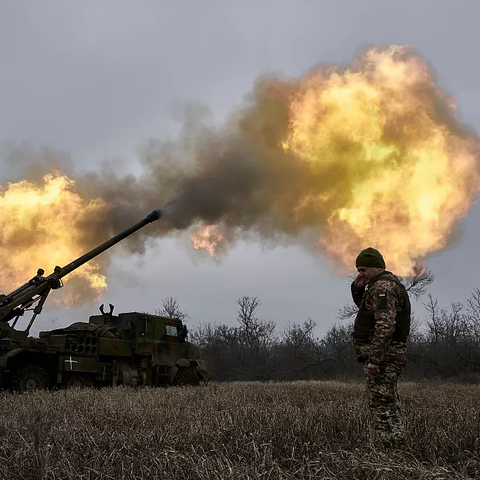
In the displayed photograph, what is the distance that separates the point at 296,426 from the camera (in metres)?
4.49

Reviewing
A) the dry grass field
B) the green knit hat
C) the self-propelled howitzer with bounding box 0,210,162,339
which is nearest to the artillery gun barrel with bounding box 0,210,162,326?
the self-propelled howitzer with bounding box 0,210,162,339

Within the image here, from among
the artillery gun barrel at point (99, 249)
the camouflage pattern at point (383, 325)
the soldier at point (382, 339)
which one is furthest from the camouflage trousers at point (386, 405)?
the artillery gun barrel at point (99, 249)

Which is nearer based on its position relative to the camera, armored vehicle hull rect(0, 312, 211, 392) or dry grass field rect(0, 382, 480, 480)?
dry grass field rect(0, 382, 480, 480)

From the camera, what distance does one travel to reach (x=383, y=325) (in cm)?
434

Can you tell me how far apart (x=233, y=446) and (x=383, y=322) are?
1690 mm

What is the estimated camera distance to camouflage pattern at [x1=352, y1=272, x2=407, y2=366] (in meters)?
4.32

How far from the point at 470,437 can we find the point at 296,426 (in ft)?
4.89

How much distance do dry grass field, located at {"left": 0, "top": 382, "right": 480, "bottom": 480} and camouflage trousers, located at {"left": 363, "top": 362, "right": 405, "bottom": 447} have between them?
0.49 feet

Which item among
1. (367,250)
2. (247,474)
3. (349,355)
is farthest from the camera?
(349,355)

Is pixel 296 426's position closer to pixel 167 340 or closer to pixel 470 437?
pixel 470 437

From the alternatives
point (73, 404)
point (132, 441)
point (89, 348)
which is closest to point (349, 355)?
point (89, 348)

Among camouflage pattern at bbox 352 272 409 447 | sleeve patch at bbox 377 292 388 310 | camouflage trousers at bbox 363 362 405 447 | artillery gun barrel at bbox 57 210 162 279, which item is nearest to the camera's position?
camouflage trousers at bbox 363 362 405 447

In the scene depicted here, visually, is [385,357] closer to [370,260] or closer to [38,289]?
[370,260]

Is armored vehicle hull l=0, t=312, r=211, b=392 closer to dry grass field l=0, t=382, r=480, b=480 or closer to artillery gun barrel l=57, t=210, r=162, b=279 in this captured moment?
artillery gun barrel l=57, t=210, r=162, b=279
